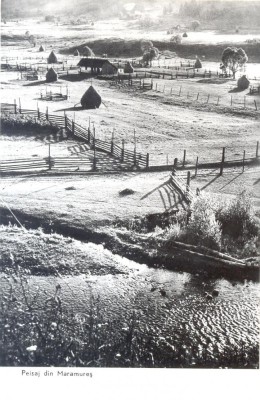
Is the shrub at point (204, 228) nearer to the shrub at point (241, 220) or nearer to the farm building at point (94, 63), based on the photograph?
the shrub at point (241, 220)

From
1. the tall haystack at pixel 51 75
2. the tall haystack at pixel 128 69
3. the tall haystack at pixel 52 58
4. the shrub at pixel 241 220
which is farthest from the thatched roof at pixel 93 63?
the shrub at pixel 241 220

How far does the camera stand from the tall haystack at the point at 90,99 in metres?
24.4

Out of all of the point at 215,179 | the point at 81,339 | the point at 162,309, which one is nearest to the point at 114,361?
the point at 81,339

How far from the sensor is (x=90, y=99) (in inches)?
963

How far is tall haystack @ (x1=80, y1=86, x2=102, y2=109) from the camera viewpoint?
24406 millimetres

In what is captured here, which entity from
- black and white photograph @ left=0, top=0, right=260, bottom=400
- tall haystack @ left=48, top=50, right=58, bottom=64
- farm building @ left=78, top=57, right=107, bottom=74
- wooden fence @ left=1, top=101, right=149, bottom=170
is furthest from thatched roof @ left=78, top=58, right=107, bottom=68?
black and white photograph @ left=0, top=0, right=260, bottom=400

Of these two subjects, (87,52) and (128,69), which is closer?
(128,69)

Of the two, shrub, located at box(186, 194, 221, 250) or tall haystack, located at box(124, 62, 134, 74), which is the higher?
tall haystack, located at box(124, 62, 134, 74)

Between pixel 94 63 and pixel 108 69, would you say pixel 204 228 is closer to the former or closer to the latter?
pixel 108 69

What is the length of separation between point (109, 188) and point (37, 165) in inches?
123

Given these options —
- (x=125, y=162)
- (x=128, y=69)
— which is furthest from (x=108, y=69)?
(x=125, y=162)

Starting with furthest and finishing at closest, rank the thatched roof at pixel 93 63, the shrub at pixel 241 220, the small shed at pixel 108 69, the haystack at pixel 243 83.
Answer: the thatched roof at pixel 93 63, the small shed at pixel 108 69, the haystack at pixel 243 83, the shrub at pixel 241 220

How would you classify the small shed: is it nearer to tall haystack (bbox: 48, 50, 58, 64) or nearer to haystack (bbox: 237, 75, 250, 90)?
tall haystack (bbox: 48, 50, 58, 64)

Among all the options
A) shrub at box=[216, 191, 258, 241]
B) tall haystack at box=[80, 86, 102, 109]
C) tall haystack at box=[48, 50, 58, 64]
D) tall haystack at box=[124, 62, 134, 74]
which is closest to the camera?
shrub at box=[216, 191, 258, 241]
